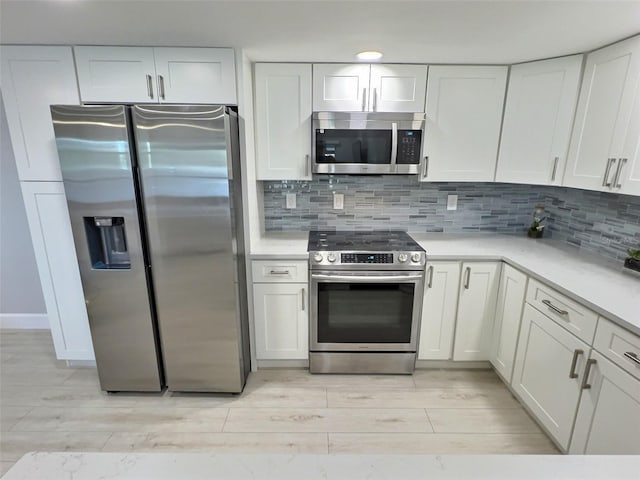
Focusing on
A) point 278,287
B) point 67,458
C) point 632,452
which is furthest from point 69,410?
point 632,452

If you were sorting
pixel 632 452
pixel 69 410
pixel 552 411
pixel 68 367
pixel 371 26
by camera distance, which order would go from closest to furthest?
pixel 632 452 → pixel 371 26 → pixel 552 411 → pixel 69 410 → pixel 68 367

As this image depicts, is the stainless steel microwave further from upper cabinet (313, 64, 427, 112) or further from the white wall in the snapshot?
the white wall

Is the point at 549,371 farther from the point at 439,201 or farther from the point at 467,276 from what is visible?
the point at 439,201

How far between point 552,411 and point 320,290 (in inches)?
57.7

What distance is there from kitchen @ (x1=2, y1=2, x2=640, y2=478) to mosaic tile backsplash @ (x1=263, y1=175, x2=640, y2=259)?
0.01 m

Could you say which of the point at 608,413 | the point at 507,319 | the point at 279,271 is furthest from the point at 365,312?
the point at 608,413

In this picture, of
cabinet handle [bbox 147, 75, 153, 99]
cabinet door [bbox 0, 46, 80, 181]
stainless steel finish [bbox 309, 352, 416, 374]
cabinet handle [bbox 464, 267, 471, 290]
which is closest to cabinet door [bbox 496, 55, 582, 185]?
cabinet handle [bbox 464, 267, 471, 290]

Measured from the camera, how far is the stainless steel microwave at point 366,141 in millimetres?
2191

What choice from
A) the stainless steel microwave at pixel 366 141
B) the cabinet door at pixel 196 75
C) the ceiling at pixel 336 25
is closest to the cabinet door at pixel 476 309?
the stainless steel microwave at pixel 366 141

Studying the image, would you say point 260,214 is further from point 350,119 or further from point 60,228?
point 60,228

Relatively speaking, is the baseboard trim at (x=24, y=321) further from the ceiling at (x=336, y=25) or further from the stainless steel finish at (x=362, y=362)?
the stainless steel finish at (x=362, y=362)

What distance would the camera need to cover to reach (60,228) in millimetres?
2143

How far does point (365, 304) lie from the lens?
2260mm

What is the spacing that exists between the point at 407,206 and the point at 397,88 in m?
0.94
